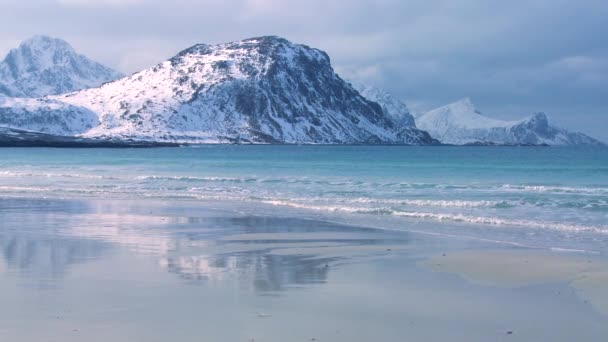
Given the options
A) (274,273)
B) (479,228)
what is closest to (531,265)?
(274,273)

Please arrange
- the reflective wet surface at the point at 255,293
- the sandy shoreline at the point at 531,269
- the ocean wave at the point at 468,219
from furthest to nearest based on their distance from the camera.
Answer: the ocean wave at the point at 468,219, the sandy shoreline at the point at 531,269, the reflective wet surface at the point at 255,293

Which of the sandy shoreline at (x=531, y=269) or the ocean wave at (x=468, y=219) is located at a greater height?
the ocean wave at (x=468, y=219)

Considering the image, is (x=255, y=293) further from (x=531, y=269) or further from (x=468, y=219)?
A: (x=468, y=219)

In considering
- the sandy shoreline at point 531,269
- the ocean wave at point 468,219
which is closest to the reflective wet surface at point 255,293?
the sandy shoreline at point 531,269

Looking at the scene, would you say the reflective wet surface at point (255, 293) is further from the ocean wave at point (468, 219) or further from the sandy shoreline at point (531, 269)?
the ocean wave at point (468, 219)

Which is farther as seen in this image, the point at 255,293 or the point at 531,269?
the point at 531,269

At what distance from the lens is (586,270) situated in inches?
690

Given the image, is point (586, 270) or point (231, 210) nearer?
point (586, 270)

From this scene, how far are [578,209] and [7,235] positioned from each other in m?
22.1

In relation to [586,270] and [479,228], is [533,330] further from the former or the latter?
[479,228]

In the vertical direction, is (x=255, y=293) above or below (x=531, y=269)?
below

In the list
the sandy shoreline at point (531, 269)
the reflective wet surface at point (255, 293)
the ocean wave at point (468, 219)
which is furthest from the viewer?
the ocean wave at point (468, 219)

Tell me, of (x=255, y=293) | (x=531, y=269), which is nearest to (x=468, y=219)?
(x=531, y=269)

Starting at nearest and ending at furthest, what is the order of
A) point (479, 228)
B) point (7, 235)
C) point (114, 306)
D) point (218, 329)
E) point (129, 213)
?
1. point (218, 329)
2. point (114, 306)
3. point (7, 235)
4. point (479, 228)
5. point (129, 213)
